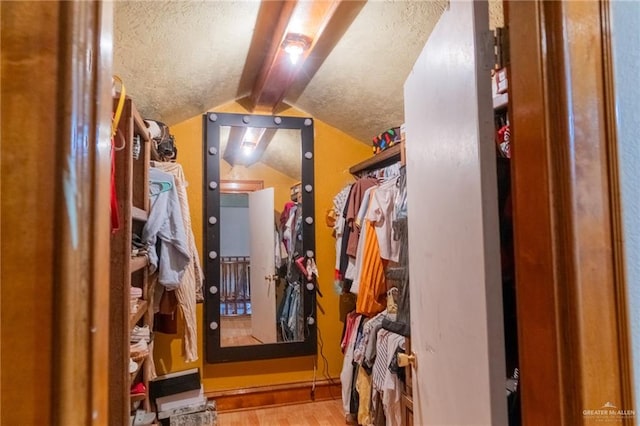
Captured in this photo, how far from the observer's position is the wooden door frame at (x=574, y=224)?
602mm

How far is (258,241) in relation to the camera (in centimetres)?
283

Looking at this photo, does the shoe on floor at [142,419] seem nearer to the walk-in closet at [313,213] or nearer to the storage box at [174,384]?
the walk-in closet at [313,213]

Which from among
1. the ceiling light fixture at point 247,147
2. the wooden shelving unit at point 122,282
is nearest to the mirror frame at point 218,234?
the ceiling light fixture at point 247,147

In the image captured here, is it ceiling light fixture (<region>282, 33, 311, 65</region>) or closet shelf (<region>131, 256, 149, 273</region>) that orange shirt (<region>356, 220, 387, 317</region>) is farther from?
closet shelf (<region>131, 256, 149, 273</region>)

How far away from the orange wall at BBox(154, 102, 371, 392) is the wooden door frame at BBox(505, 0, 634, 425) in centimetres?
236

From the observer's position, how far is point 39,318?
0.45 metres

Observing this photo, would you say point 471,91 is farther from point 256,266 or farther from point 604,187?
point 256,266

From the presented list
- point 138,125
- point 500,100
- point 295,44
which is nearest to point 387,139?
point 295,44

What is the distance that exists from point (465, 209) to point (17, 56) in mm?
799

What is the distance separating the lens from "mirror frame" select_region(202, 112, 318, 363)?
272 centimetres

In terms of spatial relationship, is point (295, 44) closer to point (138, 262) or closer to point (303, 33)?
point (303, 33)

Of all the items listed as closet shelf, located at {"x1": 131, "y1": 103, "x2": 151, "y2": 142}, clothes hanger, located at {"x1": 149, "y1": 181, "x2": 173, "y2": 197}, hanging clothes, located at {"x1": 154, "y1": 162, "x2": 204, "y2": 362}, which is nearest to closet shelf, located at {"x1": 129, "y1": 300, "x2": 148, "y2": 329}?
hanging clothes, located at {"x1": 154, "y1": 162, "x2": 204, "y2": 362}

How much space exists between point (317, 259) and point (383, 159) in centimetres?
95

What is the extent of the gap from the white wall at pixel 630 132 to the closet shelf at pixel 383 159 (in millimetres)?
1506
